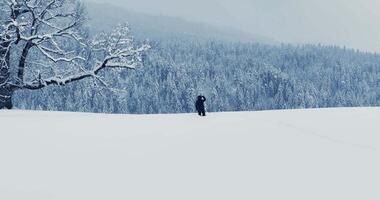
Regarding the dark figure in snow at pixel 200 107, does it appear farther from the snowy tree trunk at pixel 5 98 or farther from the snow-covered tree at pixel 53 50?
the snowy tree trunk at pixel 5 98

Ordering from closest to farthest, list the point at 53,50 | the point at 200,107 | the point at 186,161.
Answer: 1. the point at 186,161
2. the point at 200,107
3. the point at 53,50

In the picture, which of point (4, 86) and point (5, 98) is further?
point (5, 98)

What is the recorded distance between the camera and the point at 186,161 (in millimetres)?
13992

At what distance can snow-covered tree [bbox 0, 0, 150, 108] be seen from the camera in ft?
96.0

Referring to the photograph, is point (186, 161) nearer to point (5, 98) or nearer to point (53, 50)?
point (53, 50)

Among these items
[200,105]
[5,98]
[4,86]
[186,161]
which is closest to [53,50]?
[4,86]

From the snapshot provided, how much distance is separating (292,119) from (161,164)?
1192 cm

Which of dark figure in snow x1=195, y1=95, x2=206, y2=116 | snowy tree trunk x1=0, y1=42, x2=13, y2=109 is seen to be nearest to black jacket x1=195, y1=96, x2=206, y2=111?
dark figure in snow x1=195, y1=95, x2=206, y2=116

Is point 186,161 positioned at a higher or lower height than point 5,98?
lower

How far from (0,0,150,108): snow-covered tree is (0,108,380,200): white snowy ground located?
8326 millimetres

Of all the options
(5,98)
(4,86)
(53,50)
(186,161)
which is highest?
(53,50)

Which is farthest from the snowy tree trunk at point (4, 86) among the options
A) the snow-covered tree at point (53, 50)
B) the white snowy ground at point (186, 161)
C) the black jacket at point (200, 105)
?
the black jacket at point (200, 105)

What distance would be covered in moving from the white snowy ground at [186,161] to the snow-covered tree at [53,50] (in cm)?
833

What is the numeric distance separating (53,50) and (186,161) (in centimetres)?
1821
